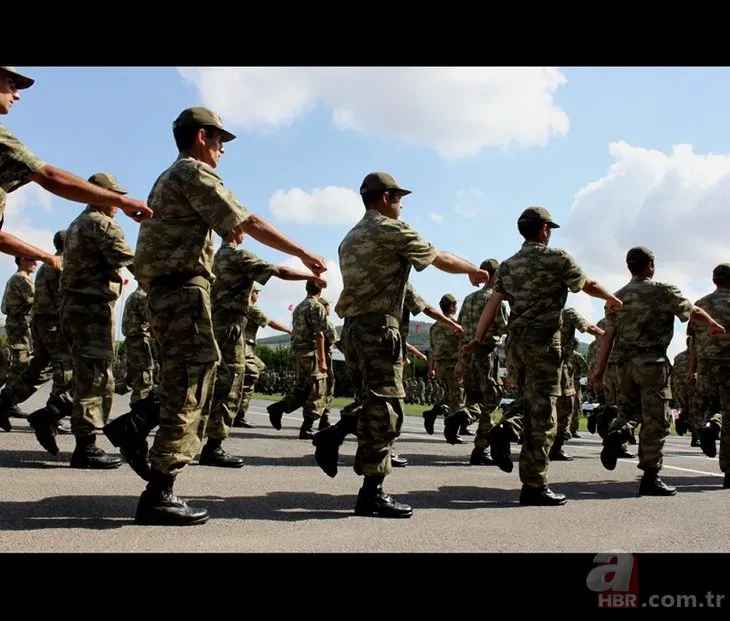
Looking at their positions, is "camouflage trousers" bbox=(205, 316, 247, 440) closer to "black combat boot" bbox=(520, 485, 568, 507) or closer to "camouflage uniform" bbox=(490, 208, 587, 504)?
"camouflage uniform" bbox=(490, 208, 587, 504)

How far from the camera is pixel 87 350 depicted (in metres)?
6.51

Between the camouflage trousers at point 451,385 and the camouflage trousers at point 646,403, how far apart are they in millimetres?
3546

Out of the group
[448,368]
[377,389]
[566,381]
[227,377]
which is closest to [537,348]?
[377,389]

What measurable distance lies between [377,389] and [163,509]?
172 centimetres

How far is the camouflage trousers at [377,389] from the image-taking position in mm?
5289

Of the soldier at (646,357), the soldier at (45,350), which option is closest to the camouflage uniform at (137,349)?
the soldier at (45,350)

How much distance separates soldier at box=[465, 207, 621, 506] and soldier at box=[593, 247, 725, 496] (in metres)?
1.01

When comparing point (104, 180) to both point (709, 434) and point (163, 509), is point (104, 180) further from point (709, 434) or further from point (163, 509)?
point (709, 434)

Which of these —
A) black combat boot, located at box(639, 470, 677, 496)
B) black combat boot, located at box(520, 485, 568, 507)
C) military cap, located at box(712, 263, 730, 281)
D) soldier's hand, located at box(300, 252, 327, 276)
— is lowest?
black combat boot, located at box(520, 485, 568, 507)

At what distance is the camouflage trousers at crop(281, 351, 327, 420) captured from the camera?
39.4ft

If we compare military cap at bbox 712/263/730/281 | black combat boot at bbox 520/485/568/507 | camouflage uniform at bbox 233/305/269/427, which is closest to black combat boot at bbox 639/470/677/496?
black combat boot at bbox 520/485/568/507

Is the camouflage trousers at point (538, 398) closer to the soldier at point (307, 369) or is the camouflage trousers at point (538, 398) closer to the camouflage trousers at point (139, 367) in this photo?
the soldier at point (307, 369)
